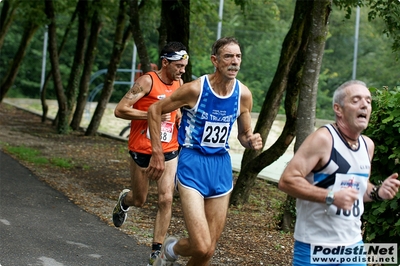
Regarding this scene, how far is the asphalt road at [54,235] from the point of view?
7848mm

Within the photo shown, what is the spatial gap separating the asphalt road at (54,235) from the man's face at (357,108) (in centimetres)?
372

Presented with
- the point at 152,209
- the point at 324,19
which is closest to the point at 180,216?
the point at 152,209

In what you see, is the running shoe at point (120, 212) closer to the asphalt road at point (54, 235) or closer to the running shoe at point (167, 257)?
the asphalt road at point (54, 235)

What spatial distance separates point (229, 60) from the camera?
6.38 meters

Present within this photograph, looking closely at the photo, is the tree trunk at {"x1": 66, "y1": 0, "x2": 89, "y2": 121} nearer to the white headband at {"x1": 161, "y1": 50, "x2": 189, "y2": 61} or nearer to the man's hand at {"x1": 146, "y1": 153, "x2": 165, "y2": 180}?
the white headband at {"x1": 161, "y1": 50, "x2": 189, "y2": 61}

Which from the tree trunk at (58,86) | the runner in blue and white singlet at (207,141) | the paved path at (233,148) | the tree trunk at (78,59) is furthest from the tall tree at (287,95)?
the tree trunk at (78,59)

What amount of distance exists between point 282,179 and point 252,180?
6.82 meters

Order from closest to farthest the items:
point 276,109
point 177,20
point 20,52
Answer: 1. point 276,109
2. point 177,20
3. point 20,52

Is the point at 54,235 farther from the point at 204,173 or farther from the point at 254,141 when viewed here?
the point at 254,141

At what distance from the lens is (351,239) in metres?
4.80

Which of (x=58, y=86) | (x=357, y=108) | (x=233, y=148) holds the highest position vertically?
(x=58, y=86)

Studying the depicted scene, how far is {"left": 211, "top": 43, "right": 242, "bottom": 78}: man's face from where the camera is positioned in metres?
6.34

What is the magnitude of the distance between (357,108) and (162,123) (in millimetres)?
3673

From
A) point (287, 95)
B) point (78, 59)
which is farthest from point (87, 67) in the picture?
point (287, 95)
